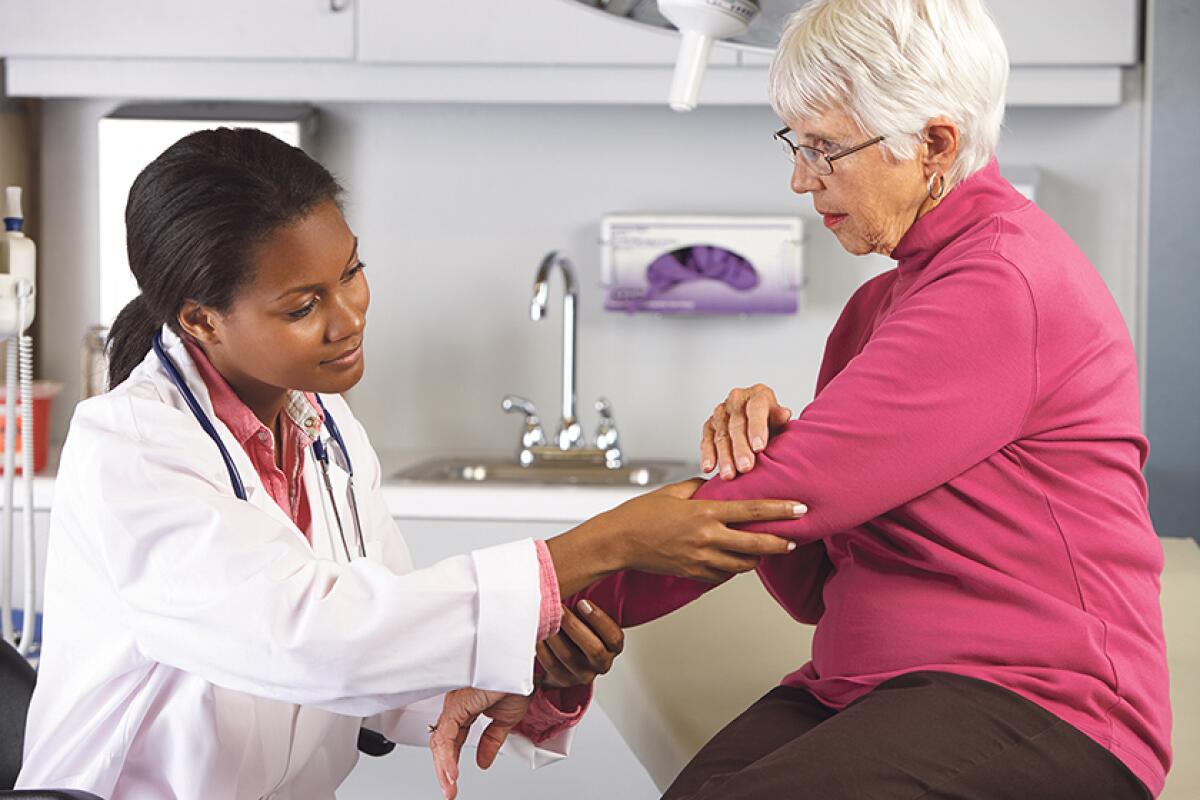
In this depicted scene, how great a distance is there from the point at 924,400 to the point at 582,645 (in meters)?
0.41

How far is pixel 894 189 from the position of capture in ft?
4.03

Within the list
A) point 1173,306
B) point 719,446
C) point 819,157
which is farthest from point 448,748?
point 1173,306

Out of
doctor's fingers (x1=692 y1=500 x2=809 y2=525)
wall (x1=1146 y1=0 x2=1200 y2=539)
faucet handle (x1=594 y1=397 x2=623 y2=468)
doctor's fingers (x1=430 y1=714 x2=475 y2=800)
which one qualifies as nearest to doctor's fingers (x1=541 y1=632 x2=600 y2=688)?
doctor's fingers (x1=430 y1=714 x2=475 y2=800)

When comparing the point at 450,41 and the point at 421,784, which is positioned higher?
the point at 450,41

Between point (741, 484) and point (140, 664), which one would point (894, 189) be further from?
point (140, 664)

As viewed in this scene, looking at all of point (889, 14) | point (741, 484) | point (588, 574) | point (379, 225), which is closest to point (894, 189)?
point (889, 14)

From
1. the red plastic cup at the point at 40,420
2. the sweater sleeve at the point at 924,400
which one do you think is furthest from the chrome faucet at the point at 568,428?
the sweater sleeve at the point at 924,400

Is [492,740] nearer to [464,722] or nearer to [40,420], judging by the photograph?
[464,722]

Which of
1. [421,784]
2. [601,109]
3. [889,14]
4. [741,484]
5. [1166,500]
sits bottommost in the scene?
[421,784]

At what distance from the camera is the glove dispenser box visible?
2.78 metres

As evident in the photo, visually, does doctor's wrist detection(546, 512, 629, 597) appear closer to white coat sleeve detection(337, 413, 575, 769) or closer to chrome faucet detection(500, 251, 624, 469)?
white coat sleeve detection(337, 413, 575, 769)

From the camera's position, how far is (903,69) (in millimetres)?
1168

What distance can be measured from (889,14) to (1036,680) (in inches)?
22.4

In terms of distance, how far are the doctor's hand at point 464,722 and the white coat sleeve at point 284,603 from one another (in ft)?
0.70
